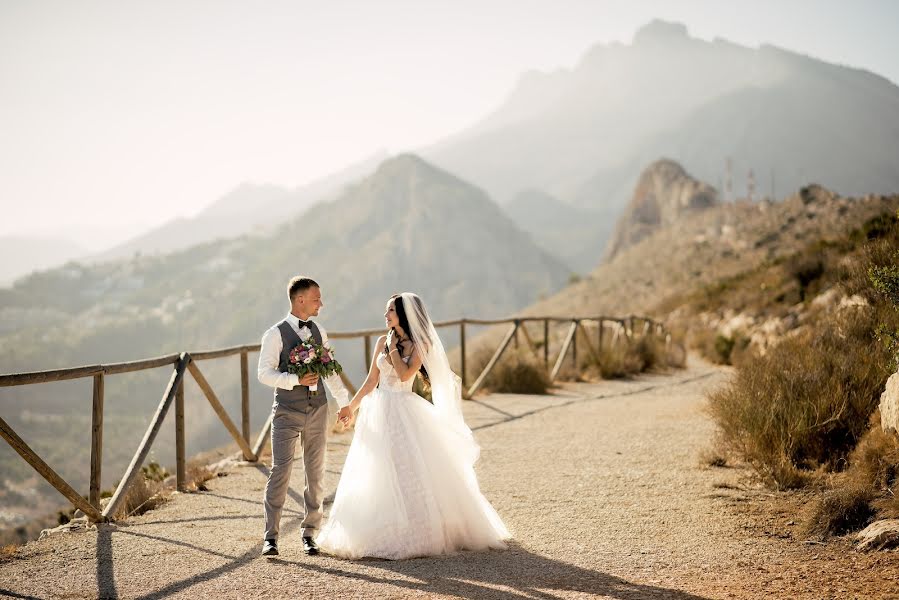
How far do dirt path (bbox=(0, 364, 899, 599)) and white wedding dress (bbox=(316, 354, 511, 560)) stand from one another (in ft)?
0.46

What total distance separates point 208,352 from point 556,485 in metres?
4.03

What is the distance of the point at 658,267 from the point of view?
5953 centimetres

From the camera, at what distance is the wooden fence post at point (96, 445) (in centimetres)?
672

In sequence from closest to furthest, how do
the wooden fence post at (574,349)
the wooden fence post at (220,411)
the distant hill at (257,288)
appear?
the wooden fence post at (220,411) → the wooden fence post at (574,349) → the distant hill at (257,288)

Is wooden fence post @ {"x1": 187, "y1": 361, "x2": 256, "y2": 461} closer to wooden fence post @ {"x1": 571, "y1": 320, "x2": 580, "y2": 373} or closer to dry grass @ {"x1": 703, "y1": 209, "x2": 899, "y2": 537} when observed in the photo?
dry grass @ {"x1": 703, "y1": 209, "x2": 899, "y2": 537}

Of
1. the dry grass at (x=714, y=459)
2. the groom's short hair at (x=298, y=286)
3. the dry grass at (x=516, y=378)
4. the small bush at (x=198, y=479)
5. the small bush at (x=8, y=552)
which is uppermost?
the groom's short hair at (x=298, y=286)

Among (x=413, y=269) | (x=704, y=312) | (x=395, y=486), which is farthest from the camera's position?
(x=413, y=269)

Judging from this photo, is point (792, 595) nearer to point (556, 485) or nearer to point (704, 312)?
point (556, 485)

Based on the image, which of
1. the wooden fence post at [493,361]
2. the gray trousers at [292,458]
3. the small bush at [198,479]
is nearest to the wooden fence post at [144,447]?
the small bush at [198,479]

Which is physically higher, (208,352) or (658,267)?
(658,267)

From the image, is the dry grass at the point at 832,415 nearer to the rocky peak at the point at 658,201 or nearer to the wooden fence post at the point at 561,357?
the wooden fence post at the point at 561,357

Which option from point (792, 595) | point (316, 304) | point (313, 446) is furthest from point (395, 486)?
point (792, 595)

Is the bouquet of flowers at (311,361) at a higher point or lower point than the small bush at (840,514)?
higher

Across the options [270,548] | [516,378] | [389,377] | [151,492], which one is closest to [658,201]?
[516,378]
